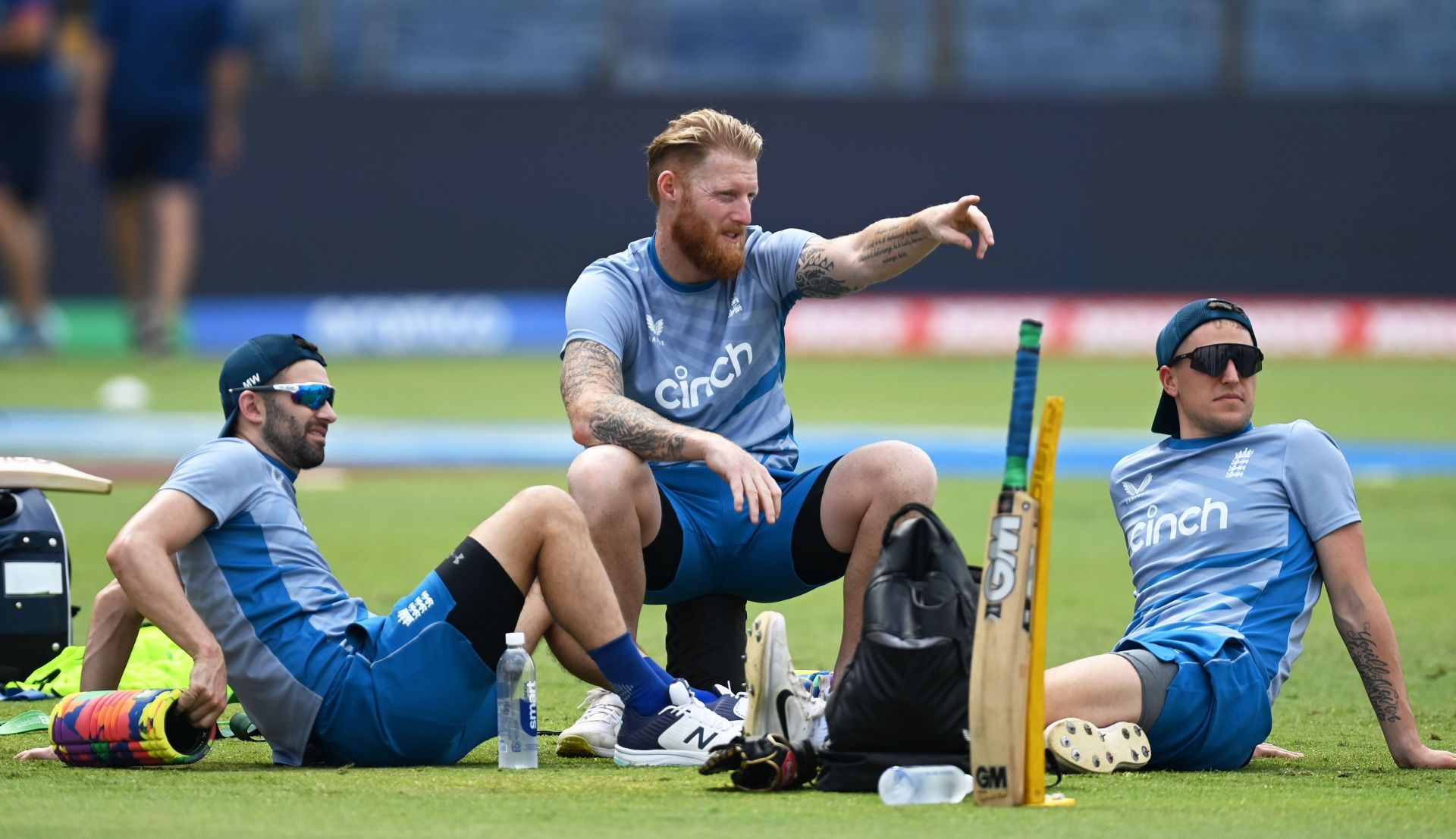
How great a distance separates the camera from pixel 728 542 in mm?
5766

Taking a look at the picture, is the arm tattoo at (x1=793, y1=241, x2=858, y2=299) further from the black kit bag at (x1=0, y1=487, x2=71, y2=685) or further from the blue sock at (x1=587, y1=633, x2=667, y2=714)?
the black kit bag at (x1=0, y1=487, x2=71, y2=685)

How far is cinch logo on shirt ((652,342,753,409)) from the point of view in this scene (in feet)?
19.3

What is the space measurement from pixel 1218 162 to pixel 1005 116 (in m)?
2.43

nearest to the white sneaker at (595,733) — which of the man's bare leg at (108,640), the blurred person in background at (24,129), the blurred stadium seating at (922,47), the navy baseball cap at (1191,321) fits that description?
the man's bare leg at (108,640)

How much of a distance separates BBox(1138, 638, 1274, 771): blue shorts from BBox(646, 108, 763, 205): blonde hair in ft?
5.98

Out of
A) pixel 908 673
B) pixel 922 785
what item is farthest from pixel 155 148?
pixel 922 785

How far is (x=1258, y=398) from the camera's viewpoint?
54.2 ft

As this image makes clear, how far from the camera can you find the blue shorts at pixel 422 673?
198 inches

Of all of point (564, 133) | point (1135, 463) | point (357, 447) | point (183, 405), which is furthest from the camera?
point (564, 133)

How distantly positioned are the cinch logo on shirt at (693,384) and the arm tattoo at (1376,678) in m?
1.85

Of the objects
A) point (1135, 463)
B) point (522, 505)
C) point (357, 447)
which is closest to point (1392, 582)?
point (1135, 463)

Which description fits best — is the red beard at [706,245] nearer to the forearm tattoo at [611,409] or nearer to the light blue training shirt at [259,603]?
the forearm tattoo at [611,409]

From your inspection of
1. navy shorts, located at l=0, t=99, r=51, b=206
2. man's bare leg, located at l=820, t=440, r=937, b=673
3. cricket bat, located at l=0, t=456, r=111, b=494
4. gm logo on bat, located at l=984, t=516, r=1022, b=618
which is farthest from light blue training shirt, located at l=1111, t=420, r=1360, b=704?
navy shorts, located at l=0, t=99, r=51, b=206

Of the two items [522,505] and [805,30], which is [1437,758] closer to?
[522,505]
